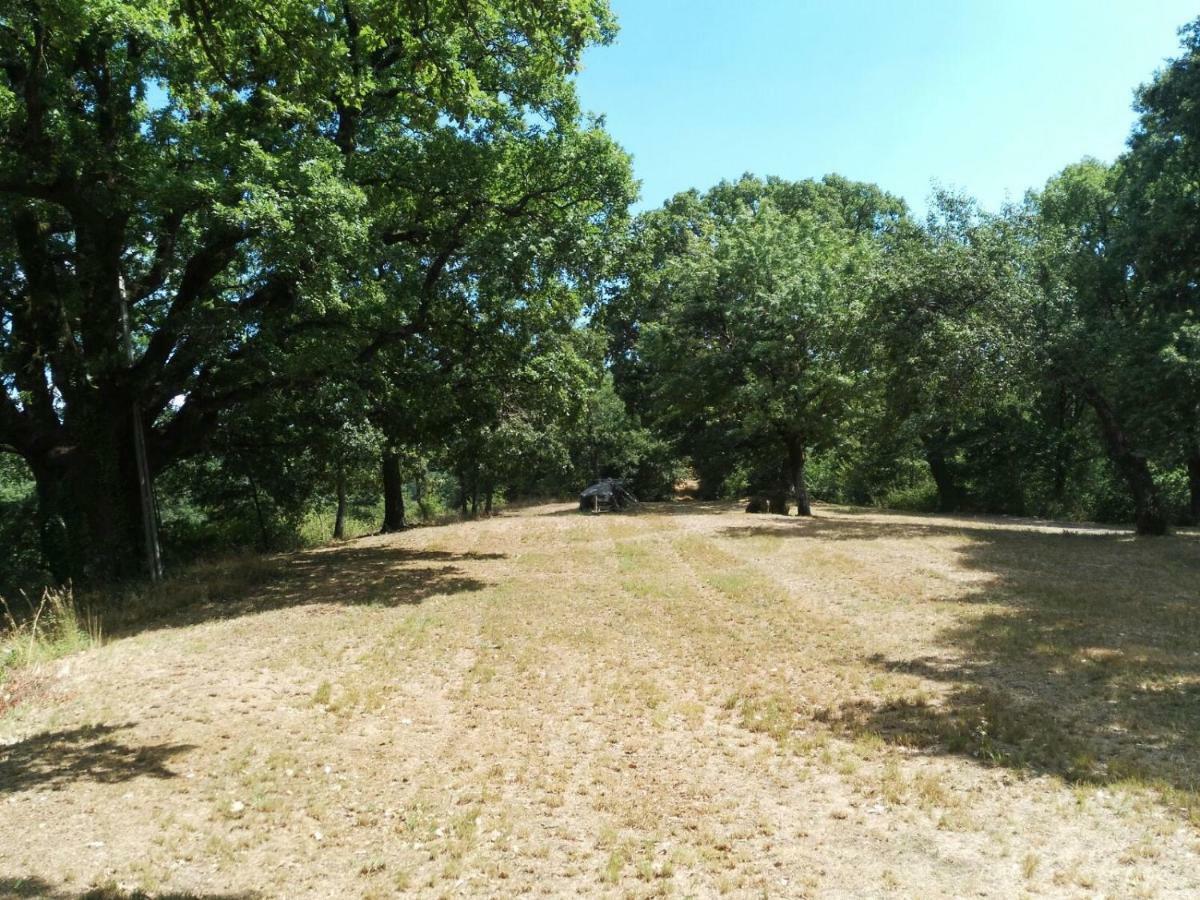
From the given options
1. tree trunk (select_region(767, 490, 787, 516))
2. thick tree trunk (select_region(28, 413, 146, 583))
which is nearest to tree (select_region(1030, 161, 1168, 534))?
tree trunk (select_region(767, 490, 787, 516))

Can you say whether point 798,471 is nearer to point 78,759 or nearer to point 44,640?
point 44,640

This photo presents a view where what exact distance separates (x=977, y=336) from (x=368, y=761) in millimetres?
17240

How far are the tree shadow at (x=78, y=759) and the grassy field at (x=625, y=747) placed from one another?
0.10 ft

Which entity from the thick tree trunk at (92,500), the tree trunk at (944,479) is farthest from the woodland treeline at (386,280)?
the tree trunk at (944,479)

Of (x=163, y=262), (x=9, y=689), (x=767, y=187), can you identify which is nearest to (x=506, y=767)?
(x=9, y=689)

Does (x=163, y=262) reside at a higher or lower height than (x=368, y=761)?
higher

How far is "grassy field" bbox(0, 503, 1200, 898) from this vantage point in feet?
14.2

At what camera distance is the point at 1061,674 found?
24.7 feet

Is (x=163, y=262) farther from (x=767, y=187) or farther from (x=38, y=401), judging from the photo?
(x=767, y=187)

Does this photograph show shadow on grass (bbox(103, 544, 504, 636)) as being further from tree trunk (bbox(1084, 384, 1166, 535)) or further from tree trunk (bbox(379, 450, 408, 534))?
tree trunk (bbox(1084, 384, 1166, 535))

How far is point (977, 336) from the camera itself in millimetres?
18469

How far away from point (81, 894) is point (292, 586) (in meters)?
10.0

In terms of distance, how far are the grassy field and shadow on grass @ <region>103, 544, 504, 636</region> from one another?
0.26 metres

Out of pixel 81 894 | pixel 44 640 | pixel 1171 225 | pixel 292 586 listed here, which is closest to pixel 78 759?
pixel 81 894
